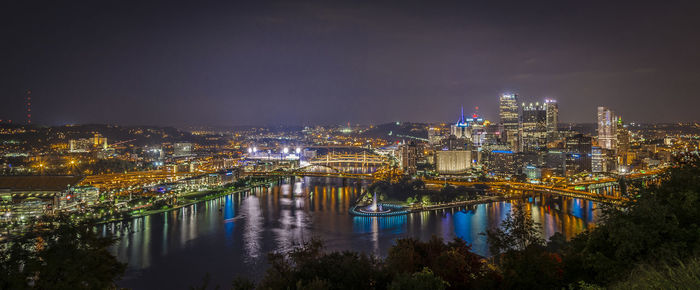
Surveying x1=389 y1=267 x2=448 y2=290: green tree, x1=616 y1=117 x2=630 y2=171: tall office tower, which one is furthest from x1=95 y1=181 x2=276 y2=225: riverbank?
x1=616 y1=117 x2=630 y2=171: tall office tower

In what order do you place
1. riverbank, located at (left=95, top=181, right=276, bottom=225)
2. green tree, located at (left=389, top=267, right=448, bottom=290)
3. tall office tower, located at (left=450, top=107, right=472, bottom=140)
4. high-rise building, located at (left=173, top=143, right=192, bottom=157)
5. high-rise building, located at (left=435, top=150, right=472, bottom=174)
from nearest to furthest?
green tree, located at (left=389, top=267, right=448, bottom=290), riverbank, located at (left=95, top=181, right=276, bottom=225), high-rise building, located at (left=435, top=150, right=472, bottom=174), high-rise building, located at (left=173, top=143, right=192, bottom=157), tall office tower, located at (left=450, top=107, right=472, bottom=140)

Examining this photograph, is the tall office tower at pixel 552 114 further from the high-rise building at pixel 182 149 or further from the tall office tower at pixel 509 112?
the high-rise building at pixel 182 149

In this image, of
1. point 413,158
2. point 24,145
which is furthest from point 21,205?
point 413,158

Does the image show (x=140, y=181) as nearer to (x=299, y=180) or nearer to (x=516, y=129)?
(x=299, y=180)

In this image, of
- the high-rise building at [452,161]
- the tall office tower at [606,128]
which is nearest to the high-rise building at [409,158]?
the high-rise building at [452,161]

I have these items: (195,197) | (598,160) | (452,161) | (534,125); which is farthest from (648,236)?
(534,125)

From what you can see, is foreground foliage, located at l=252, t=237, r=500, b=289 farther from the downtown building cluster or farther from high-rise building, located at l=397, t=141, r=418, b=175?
high-rise building, located at l=397, t=141, r=418, b=175

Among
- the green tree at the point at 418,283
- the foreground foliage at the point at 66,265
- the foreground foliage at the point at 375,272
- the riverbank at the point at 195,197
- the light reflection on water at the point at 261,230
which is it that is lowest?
the light reflection on water at the point at 261,230
